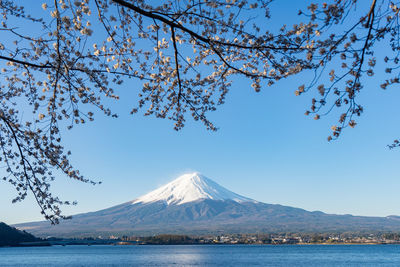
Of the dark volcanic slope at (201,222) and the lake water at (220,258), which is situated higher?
the dark volcanic slope at (201,222)

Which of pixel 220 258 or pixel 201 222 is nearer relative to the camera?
pixel 220 258

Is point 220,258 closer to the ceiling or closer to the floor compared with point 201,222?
closer to the floor

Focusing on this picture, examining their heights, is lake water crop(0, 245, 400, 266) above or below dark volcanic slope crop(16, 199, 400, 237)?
below

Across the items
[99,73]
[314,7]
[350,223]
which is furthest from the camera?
[350,223]

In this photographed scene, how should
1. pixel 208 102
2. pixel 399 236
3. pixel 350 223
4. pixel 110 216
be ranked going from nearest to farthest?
pixel 208 102 → pixel 399 236 → pixel 350 223 → pixel 110 216

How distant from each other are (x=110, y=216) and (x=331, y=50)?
653 feet

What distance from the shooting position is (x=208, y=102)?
17.8 feet

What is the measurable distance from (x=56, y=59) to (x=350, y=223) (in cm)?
18993

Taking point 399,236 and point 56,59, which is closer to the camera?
point 56,59

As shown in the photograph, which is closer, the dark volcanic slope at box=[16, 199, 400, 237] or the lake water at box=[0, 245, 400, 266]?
the lake water at box=[0, 245, 400, 266]

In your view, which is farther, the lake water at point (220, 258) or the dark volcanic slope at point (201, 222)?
the dark volcanic slope at point (201, 222)

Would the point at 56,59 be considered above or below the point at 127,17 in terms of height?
below

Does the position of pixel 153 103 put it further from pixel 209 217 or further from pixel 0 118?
pixel 209 217

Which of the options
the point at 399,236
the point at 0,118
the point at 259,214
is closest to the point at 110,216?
the point at 259,214
